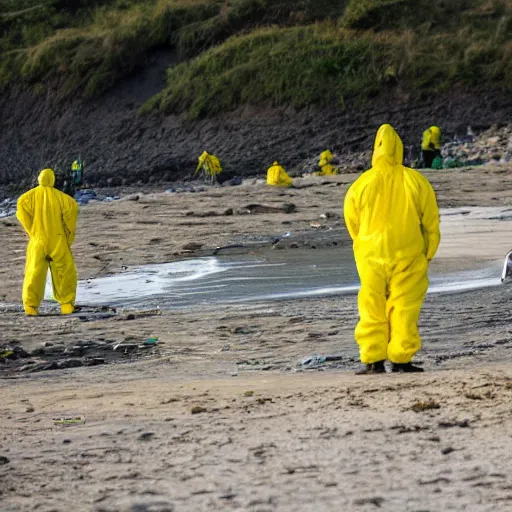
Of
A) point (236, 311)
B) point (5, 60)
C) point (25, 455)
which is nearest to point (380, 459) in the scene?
point (25, 455)

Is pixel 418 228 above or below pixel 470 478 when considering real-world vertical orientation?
above

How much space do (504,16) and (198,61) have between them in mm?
10327

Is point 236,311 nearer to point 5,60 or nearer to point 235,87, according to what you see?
point 235,87

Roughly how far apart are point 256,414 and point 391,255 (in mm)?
1771

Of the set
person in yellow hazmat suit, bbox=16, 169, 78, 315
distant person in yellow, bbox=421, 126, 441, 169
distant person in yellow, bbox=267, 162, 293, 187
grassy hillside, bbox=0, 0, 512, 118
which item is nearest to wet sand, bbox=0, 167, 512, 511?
person in yellow hazmat suit, bbox=16, 169, 78, 315

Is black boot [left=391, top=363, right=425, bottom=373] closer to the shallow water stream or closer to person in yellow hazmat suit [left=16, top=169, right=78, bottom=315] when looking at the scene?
the shallow water stream

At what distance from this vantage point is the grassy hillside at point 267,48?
133 ft

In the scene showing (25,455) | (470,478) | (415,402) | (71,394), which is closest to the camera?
(470,478)

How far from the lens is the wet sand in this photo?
5191 millimetres

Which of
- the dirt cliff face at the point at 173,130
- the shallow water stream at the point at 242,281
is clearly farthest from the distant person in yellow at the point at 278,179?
the shallow water stream at the point at 242,281

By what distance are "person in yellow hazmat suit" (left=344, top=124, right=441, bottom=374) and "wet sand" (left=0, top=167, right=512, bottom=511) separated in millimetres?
289

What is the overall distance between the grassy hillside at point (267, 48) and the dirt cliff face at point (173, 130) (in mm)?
611

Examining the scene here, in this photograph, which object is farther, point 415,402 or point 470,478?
point 415,402

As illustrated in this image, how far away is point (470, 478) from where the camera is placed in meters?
5.14
